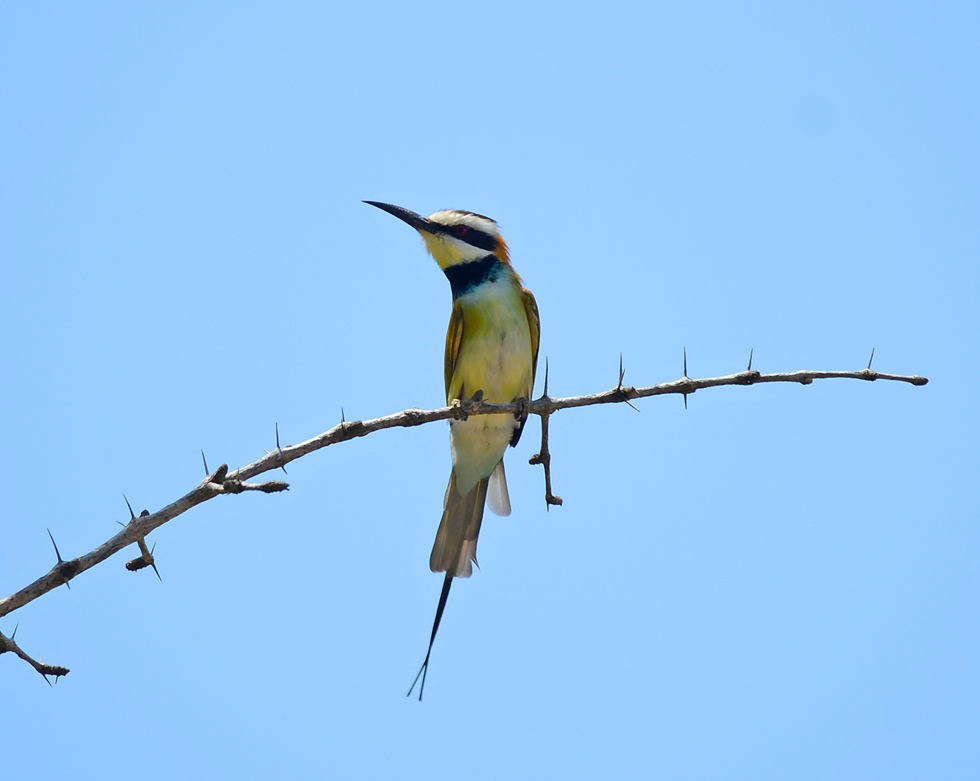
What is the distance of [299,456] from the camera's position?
11.2 ft

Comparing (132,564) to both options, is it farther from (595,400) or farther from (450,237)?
(450,237)

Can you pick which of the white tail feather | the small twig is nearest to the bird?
the white tail feather

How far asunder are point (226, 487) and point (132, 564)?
1.53ft

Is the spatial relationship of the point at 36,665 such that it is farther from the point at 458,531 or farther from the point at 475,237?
the point at 475,237

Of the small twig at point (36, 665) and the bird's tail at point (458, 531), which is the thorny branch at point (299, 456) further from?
the bird's tail at point (458, 531)

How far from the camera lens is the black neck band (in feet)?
20.5

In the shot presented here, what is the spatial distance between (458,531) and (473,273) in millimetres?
1677

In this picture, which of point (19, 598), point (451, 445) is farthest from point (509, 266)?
point (19, 598)

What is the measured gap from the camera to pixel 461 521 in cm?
586

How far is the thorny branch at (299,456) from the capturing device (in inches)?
118

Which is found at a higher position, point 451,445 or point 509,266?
point 509,266

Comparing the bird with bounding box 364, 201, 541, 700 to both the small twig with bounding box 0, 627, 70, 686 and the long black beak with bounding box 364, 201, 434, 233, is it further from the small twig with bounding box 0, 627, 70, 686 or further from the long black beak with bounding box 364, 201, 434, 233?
the small twig with bounding box 0, 627, 70, 686

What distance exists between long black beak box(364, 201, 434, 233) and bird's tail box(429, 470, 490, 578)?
1.61 meters

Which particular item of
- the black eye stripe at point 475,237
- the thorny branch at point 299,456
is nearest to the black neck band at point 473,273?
the black eye stripe at point 475,237
